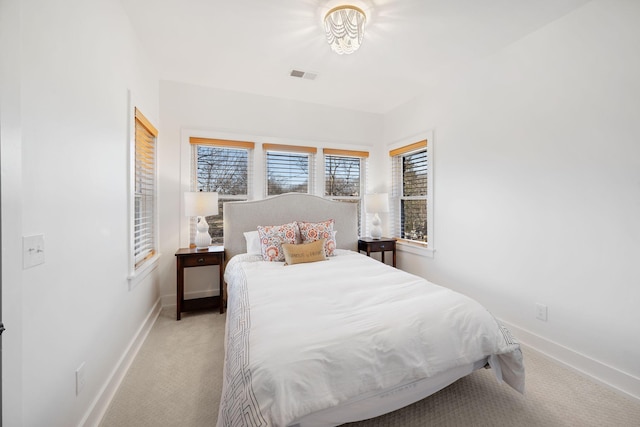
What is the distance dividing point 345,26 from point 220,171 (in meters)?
2.26

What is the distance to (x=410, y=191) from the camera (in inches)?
151

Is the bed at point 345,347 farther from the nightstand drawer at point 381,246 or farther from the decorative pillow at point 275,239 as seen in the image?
the nightstand drawer at point 381,246

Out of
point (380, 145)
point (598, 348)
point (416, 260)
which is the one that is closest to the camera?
point (598, 348)

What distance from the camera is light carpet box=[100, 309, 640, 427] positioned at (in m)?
1.51

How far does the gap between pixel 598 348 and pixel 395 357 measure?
1747 millimetres

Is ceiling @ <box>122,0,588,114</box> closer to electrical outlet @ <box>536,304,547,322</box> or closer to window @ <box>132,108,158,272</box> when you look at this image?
window @ <box>132,108,158,272</box>

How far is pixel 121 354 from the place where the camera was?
1.93 m

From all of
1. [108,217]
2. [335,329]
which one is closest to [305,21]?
[108,217]

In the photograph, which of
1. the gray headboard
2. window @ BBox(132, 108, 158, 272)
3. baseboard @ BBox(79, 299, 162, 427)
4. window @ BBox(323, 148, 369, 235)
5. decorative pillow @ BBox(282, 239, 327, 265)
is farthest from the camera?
window @ BBox(323, 148, 369, 235)

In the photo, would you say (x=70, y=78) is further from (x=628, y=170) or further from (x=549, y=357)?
(x=549, y=357)

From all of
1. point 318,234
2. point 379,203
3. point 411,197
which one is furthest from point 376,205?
point 318,234

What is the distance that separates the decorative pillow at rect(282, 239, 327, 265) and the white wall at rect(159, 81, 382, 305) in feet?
3.89

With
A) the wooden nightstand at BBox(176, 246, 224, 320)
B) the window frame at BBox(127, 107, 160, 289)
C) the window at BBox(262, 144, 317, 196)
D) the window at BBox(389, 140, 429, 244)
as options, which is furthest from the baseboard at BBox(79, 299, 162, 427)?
the window at BBox(389, 140, 429, 244)

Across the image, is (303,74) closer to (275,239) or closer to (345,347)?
(275,239)
